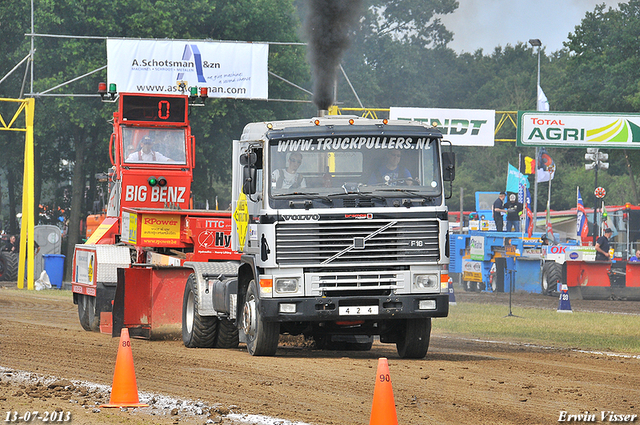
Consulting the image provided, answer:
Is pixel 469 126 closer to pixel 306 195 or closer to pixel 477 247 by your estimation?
pixel 477 247

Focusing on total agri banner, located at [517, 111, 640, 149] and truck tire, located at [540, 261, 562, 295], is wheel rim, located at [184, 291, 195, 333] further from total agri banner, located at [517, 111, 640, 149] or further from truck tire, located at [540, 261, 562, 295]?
total agri banner, located at [517, 111, 640, 149]

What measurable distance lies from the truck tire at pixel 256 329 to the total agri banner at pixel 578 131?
21.4 metres

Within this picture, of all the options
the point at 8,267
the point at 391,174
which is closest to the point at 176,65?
the point at 8,267

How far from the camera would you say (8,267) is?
39875 mm

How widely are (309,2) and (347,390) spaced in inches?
474

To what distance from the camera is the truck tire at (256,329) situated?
41.9ft

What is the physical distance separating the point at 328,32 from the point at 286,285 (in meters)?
8.35

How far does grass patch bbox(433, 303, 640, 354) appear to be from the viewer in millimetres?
17000

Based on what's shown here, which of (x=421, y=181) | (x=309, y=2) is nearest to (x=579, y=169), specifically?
(x=309, y=2)

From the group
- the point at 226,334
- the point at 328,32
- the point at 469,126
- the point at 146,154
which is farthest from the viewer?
the point at 469,126

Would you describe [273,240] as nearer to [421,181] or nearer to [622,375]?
[421,181]

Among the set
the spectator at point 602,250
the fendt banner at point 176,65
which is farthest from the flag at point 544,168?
the fendt banner at point 176,65

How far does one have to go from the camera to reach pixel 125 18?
4231 centimetres

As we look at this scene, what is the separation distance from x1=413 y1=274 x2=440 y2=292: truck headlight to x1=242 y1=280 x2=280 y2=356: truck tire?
190 cm
